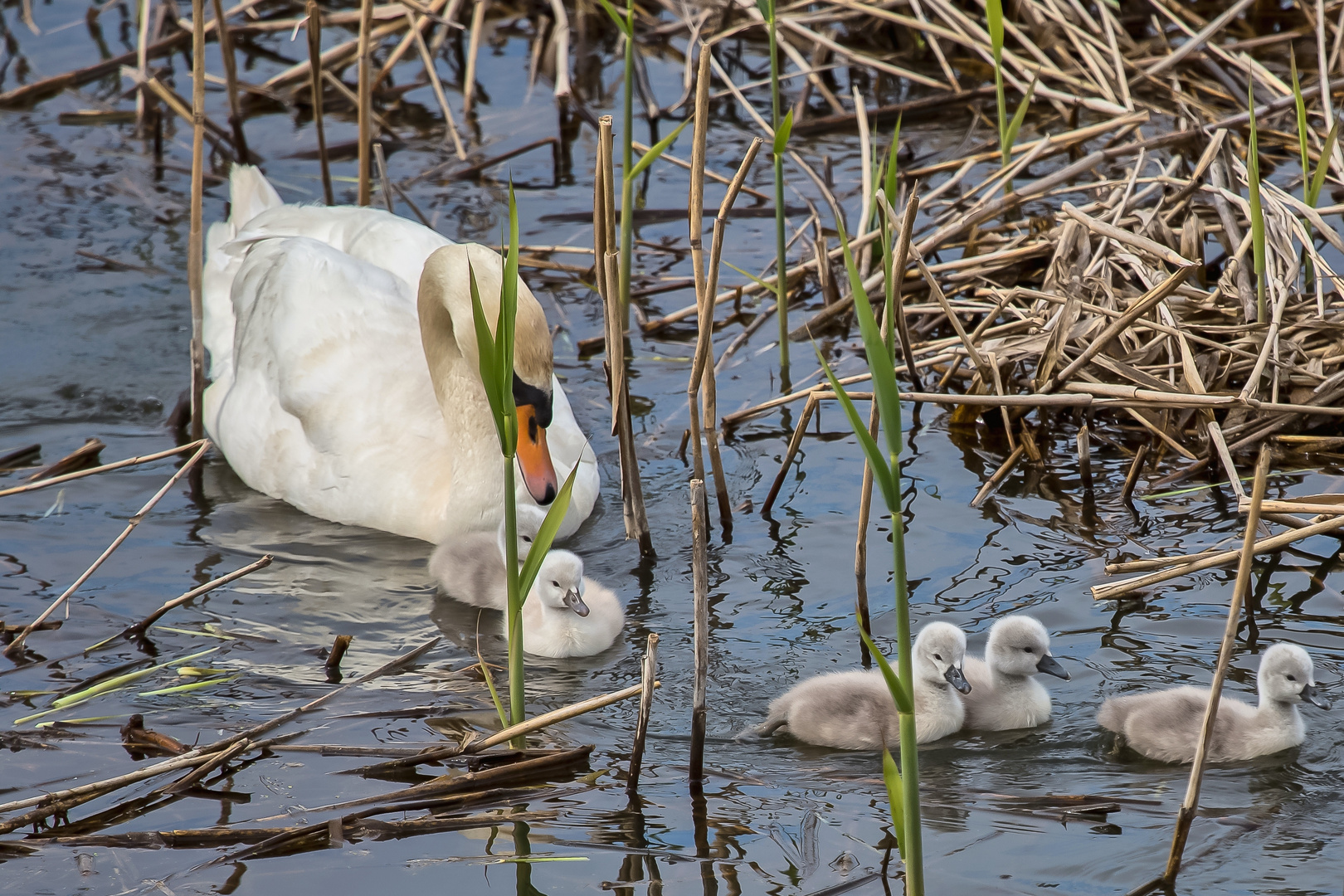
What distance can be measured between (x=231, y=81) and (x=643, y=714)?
5.47 m

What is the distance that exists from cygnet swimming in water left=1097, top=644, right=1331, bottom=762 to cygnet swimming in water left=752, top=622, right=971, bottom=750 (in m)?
0.47

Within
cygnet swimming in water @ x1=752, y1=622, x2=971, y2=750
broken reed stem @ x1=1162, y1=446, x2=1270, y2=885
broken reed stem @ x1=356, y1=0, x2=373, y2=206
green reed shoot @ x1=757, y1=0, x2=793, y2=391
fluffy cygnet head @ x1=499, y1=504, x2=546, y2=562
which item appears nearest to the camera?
broken reed stem @ x1=1162, y1=446, x2=1270, y2=885

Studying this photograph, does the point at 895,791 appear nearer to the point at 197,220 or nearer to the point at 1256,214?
the point at 1256,214

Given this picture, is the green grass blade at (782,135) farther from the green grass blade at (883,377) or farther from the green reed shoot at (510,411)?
the green grass blade at (883,377)

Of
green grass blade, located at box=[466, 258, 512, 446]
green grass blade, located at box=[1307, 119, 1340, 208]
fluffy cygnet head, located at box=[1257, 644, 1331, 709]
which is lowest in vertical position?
fluffy cygnet head, located at box=[1257, 644, 1331, 709]

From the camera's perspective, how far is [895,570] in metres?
2.71

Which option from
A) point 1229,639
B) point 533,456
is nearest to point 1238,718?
point 1229,639

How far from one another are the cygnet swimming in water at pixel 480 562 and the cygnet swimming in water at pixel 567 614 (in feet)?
0.63

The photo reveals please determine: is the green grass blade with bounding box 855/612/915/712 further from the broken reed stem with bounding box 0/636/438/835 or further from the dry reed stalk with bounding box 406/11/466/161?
the dry reed stalk with bounding box 406/11/466/161

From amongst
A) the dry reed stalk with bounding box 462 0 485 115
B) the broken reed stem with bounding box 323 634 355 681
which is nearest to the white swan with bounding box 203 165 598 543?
the broken reed stem with bounding box 323 634 355 681

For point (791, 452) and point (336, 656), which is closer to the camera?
point (336, 656)

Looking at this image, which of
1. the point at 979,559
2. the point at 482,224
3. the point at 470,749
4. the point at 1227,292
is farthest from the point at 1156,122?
the point at 470,749

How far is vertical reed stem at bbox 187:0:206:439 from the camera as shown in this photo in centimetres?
532

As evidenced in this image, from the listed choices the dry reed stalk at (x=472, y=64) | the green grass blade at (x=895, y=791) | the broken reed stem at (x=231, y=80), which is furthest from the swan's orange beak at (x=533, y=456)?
the dry reed stalk at (x=472, y=64)
